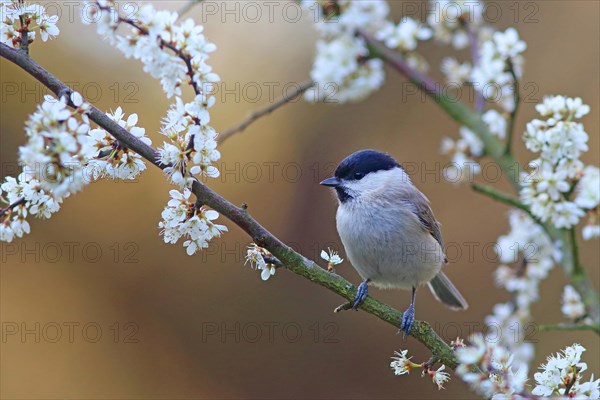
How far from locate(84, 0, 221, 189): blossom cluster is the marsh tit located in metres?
1.51

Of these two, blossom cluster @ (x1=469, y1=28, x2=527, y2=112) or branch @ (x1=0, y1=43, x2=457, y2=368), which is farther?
blossom cluster @ (x1=469, y1=28, x2=527, y2=112)

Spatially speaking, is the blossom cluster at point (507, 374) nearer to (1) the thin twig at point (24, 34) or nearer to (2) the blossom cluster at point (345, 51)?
(1) the thin twig at point (24, 34)

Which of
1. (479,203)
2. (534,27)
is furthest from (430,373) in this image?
(534,27)

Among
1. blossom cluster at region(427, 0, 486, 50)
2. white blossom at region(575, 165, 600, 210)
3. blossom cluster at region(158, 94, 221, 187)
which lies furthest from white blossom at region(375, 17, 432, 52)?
blossom cluster at region(158, 94, 221, 187)

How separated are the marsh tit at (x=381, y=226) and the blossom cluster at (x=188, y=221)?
1454mm

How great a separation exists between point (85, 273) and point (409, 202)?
274 cm

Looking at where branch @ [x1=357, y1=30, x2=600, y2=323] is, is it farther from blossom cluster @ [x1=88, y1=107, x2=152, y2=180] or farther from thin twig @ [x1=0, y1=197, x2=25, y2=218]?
thin twig @ [x1=0, y1=197, x2=25, y2=218]

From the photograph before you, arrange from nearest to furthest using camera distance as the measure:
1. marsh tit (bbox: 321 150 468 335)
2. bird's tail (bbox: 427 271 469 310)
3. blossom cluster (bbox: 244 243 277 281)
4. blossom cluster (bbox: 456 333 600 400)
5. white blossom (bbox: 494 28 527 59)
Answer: blossom cluster (bbox: 456 333 600 400) → blossom cluster (bbox: 244 243 277 281) → white blossom (bbox: 494 28 527 59) → marsh tit (bbox: 321 150 468 335) → bird's tail (bbox: 427 271 469 310)

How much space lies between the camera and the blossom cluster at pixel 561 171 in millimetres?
2270

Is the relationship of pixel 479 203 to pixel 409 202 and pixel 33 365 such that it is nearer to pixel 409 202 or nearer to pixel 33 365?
pixel 409 202

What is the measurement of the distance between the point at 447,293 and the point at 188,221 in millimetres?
2366

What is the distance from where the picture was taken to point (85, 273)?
5070 millimetres

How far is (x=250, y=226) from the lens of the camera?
1890 mm

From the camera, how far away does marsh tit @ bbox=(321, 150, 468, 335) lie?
3.32m
